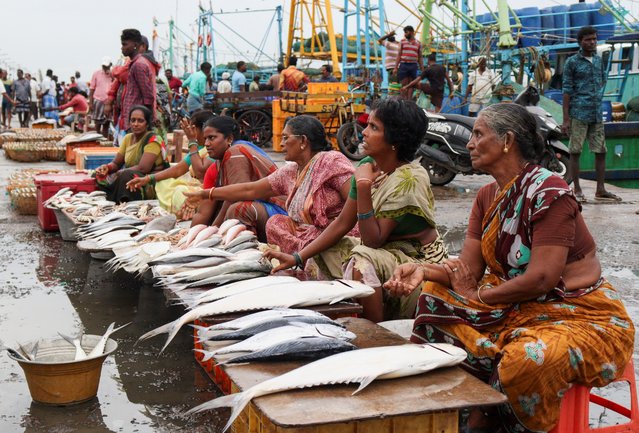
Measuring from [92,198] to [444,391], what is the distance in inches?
225

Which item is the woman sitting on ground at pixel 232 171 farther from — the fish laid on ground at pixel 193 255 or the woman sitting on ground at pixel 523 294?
the woman sitting on ground at pixel 523 294

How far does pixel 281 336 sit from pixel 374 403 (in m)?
0.52

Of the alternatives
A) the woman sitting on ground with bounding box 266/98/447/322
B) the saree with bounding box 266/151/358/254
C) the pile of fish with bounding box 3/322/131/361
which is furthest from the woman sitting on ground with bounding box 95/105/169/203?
the pile of fish with bounding box 3/322/131/361

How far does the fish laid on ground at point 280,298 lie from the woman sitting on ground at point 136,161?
184 inches

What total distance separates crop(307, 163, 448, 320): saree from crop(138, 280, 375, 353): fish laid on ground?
0.33 metres

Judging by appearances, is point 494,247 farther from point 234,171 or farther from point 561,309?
point 234,171

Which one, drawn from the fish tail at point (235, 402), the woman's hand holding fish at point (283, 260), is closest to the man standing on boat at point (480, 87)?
the woman's hand holding fish at point (283, 260)

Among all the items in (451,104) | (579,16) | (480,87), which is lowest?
(451,104)

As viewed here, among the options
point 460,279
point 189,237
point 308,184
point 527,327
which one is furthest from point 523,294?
point 189,237

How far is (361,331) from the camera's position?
10.1 feet

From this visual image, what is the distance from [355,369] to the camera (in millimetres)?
2410

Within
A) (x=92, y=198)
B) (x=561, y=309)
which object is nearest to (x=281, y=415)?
(x=561, y=309)

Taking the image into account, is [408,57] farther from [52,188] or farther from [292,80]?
[52,188]

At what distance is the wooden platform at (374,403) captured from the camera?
219cm
